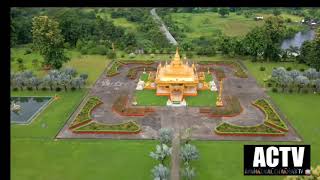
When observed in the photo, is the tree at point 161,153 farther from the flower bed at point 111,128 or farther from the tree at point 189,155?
the flower bed at point 111,128

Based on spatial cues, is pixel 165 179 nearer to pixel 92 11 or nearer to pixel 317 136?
pixel 317 136

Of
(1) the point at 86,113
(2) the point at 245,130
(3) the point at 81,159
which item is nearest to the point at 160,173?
(3) the point at 81,159

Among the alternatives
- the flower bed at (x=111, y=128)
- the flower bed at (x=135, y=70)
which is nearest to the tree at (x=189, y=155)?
the flower bed at (x=111, y=128)

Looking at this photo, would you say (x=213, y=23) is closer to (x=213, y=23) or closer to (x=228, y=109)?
(x=213, y=23)

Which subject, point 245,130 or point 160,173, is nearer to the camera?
point 160,173

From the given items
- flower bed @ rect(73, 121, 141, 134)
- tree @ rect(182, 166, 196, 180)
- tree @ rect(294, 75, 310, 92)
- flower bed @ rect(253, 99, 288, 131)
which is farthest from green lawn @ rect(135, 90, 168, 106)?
tree @ rect(182, 166, 196, 180)
